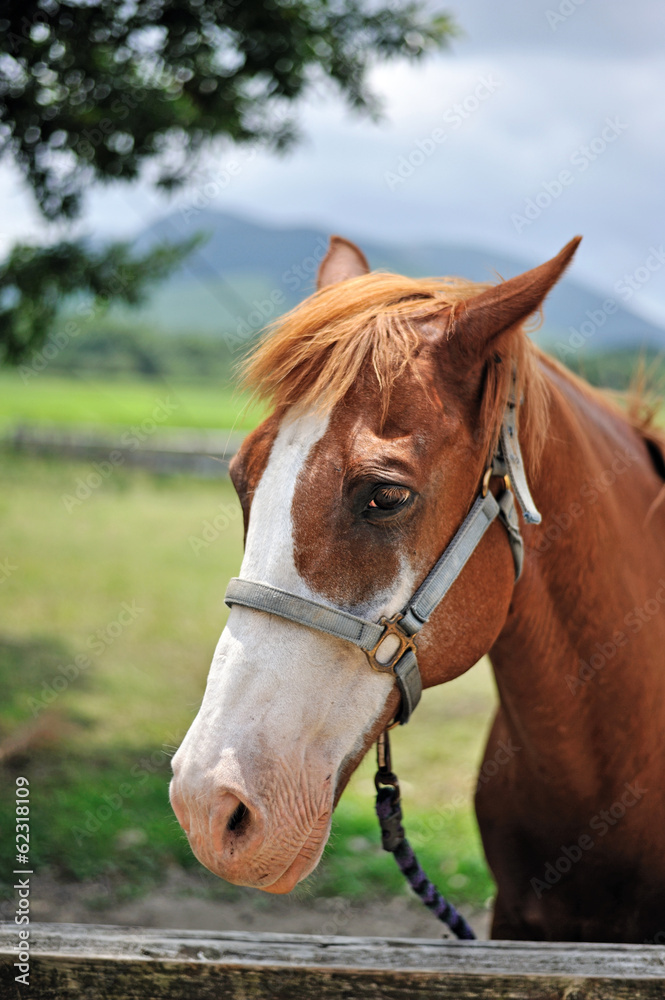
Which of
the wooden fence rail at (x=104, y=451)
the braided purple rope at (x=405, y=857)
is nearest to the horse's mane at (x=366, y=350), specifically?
the braided purple rope at (x=405, y=857)

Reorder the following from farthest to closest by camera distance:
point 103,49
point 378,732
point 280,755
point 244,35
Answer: point 244,35
point 103,49
point 378,732
point 280,755

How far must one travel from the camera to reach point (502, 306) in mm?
1672

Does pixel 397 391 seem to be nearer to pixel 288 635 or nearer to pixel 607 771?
pixel 288 635

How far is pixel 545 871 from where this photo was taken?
2.17 m

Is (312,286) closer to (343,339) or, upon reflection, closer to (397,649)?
(343,339)

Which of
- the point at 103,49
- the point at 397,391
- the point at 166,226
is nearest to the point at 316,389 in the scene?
the point at 397,391

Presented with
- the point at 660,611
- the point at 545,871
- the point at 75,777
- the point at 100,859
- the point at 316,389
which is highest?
the point at 316,389

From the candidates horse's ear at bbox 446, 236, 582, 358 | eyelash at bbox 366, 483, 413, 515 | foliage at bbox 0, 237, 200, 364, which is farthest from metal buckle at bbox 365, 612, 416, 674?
foliage at bbox 0, 237, 200, 364

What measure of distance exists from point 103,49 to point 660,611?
13.9 ft

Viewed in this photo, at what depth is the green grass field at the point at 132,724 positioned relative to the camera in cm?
439

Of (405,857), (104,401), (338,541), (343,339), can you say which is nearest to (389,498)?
(338,541)

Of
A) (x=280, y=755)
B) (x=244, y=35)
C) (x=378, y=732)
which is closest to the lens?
(x=280, y=755)

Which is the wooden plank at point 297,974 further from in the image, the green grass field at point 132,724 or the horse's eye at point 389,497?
the horse's eye at point 389,497

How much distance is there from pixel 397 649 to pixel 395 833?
0.61 m
